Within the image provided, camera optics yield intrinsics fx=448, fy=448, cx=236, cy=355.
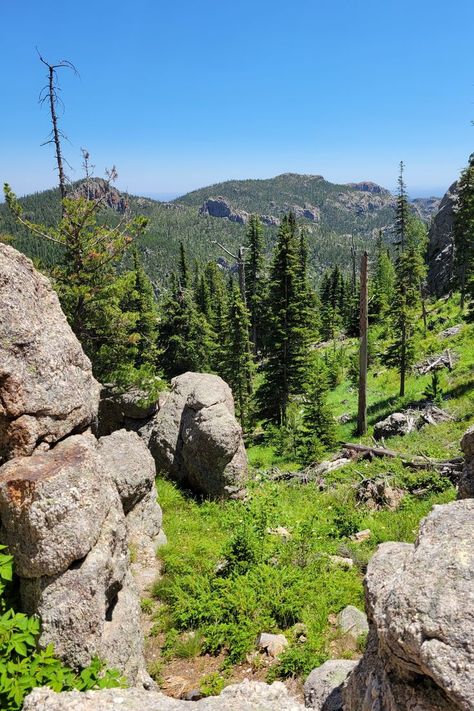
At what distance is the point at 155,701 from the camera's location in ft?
15.2

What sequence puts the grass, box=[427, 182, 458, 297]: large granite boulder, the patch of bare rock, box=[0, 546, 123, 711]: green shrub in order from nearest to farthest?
box=[0, 546, 123, 711]: green shrub
the grass
the patch of bare rock
box=[427, 182, 458, 297]: large granite boulder

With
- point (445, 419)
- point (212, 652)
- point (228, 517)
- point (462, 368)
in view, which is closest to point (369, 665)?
point (212, 652)

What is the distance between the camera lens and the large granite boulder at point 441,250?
61062 mm

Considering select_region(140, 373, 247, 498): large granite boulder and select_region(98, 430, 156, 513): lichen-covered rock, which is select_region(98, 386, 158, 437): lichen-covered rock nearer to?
select_region(140, 373, 247, 498): large granite boulder

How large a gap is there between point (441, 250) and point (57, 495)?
7002 centimetres

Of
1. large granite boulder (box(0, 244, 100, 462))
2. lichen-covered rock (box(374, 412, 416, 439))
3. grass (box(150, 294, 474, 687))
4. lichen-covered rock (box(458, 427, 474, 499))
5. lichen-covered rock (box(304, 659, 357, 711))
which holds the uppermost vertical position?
large granite boulder (box(0, 244, 100, 462))

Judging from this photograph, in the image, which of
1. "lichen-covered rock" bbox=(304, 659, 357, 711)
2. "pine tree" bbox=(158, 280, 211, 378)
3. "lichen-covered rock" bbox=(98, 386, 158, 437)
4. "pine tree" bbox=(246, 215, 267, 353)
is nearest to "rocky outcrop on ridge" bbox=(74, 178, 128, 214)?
"lichen-covered rock" bbox=(98, 386, 158, 437)

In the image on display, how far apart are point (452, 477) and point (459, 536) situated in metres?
10.4

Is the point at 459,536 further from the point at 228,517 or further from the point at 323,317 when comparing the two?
the point at 323,317

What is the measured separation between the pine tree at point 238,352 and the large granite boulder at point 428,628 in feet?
86.4

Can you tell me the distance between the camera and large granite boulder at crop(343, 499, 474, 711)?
302cm

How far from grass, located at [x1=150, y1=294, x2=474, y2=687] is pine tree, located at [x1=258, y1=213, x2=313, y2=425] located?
13.2 m

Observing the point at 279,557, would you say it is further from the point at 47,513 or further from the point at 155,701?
the point at 47,513

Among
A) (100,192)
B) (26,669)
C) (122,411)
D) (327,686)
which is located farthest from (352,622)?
(100,192)
